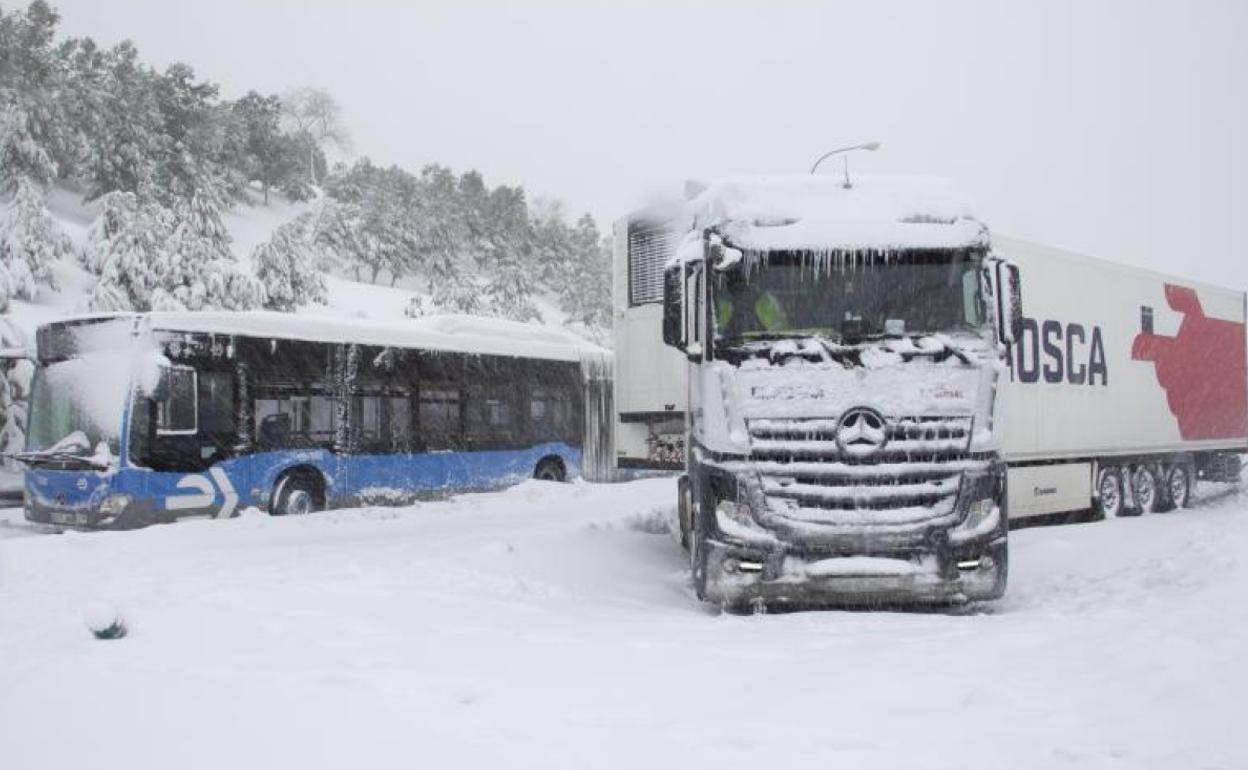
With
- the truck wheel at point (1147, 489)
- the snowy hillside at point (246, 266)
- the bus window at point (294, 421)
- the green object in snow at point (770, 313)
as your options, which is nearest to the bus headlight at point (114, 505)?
the bus window at point (294, 421)

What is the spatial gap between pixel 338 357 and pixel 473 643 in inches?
422

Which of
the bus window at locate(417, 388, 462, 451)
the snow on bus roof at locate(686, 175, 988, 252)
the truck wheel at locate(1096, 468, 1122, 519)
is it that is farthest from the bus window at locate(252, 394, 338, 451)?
the truck wheel at locate(1096, 468, 1122, 519)

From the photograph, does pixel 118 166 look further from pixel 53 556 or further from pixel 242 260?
pixel 53 556

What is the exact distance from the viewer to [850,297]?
26.9 feet

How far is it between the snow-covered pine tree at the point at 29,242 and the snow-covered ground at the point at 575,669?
31.8 meters

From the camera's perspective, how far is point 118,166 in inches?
2283

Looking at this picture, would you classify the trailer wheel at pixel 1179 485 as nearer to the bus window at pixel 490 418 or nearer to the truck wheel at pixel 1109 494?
the truck wheel at pixel 1109 494

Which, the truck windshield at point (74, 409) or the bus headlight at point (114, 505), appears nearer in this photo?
the bus headlight at point (114, 505)

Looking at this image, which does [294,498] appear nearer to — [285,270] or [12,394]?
[12,394]

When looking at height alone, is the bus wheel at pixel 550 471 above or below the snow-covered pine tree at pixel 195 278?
below

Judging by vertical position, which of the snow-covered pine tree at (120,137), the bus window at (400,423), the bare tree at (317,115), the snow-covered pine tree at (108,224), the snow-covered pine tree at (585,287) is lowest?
the bus window at (400,423)

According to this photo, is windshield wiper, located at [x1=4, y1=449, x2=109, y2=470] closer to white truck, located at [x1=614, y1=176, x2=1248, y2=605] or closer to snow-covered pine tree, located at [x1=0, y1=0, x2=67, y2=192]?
white truck, located at [x1=614, y1=176, x2=1248, y2=605]

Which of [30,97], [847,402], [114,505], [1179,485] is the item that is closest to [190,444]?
[114,505]

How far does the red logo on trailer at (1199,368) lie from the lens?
17.5 meters
